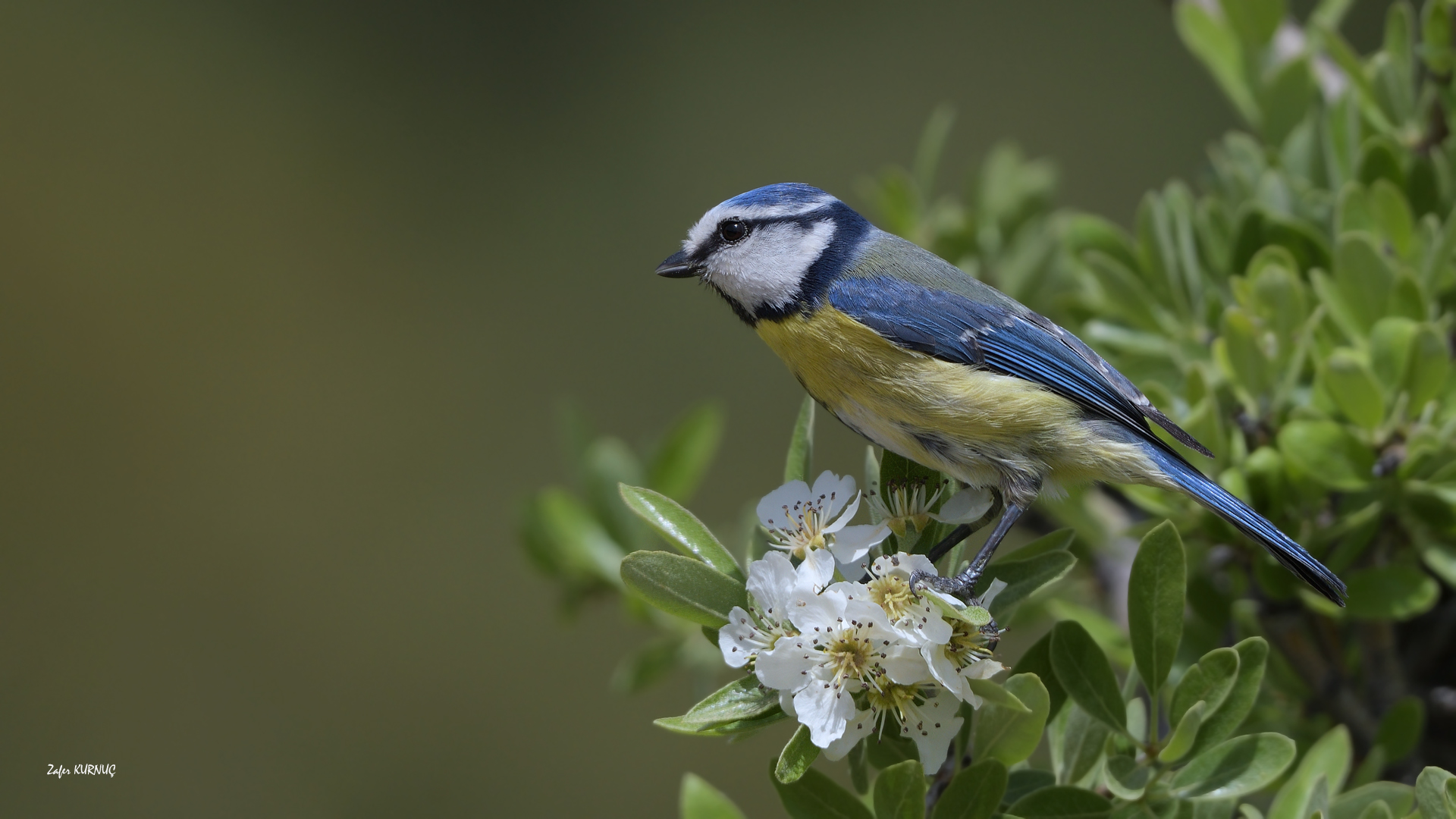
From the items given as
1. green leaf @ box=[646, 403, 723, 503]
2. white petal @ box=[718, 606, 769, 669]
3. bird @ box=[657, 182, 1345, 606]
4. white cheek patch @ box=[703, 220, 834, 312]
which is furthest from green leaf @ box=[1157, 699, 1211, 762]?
green leaf @ box=[646, 403, 723, 503]

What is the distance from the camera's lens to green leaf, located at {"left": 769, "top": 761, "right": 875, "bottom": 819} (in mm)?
806

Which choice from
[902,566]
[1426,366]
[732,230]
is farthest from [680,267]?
[1426,366]

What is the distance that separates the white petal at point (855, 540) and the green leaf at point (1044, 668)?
0.18 metres

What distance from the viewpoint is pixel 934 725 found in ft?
2.51

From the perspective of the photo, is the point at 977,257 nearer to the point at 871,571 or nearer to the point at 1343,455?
the point at 1343,455

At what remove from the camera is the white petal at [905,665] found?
2.40 ft

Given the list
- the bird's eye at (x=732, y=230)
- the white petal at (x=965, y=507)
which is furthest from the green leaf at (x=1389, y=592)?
the bird's eye at (x=732, y=230)

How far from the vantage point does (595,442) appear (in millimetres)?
1569

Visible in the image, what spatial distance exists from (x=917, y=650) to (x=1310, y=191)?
0.83m

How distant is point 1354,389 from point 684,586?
66 cm

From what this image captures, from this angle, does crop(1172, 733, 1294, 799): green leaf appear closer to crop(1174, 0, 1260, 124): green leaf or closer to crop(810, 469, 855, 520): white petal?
crop(810, 469, 855, 520): white petal

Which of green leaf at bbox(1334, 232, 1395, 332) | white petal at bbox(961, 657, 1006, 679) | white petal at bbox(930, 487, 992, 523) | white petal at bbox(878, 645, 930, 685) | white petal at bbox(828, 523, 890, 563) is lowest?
white petal at bbox(961, 657, 1006, 679)

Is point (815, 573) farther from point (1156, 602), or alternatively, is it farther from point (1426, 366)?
point (1426, 366)

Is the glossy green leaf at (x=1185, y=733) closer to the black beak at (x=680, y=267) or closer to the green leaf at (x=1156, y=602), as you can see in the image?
the green leaf at (x=1156, y=602)
